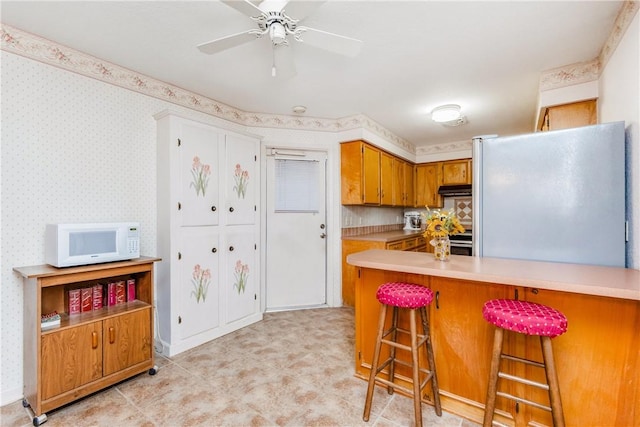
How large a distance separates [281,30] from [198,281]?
7.57ft

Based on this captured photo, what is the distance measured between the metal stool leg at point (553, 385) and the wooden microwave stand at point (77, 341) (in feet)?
8.64

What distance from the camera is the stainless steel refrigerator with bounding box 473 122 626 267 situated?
1.71 meters

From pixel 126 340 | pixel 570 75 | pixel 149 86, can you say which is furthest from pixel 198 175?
pixel 570 75

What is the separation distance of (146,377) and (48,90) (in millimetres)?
2341

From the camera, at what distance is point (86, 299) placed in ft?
7.12

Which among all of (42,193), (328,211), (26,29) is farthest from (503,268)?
(26,29)

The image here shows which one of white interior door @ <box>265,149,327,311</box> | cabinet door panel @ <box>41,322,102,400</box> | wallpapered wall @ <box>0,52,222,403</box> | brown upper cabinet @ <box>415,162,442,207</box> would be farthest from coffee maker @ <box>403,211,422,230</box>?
cabinet door panel @ <box>41,322,102,400</box>

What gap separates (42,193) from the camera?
2.12 metres

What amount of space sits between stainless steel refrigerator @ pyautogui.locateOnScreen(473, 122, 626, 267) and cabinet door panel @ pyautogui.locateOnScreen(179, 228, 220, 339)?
243 cm

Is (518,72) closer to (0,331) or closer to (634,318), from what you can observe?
(634,318)

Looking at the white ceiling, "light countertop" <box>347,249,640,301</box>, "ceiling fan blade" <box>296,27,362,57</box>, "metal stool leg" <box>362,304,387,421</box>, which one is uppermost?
the white ceiling

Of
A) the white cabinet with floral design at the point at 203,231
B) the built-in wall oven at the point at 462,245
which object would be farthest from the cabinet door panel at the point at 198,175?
the built-in wall oven at the point at 462,245

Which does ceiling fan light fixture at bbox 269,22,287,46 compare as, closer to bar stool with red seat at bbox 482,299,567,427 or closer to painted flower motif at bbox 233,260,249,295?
bar stool with red seat at bbox 482,299,567,427

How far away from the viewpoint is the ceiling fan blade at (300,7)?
144 cm
